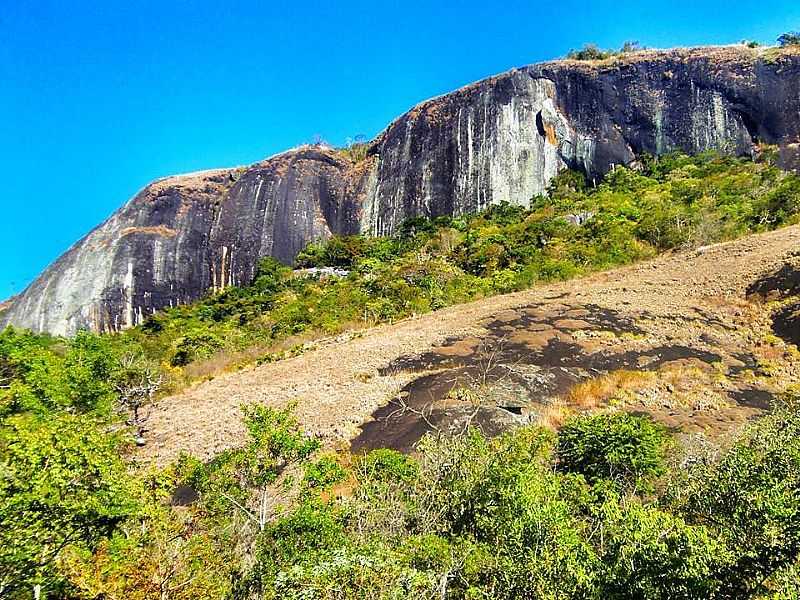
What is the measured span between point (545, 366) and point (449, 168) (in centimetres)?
2850

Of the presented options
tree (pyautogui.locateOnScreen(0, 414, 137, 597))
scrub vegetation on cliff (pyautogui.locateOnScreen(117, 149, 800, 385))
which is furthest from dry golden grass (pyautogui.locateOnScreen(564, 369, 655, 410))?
scrub vegetation on cliff (pyautogui.locateOnScreen(117, 149, 800, 385))

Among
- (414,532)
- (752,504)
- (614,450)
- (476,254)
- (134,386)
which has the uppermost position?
(476,254)

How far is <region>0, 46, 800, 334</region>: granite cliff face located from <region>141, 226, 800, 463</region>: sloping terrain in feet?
63.5

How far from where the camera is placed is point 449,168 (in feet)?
125

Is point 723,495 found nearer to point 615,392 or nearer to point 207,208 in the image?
point 615,392

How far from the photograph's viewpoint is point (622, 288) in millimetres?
17859

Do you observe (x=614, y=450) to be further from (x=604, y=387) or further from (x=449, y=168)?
(x=449, y=168)

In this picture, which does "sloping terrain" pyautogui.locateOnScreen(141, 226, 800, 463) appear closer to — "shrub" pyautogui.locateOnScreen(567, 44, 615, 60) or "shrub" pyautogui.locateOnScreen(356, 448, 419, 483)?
"shrub" pyautogui.locateOnScreen(356, 448, 419, 483)

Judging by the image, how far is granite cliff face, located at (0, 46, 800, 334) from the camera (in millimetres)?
34406

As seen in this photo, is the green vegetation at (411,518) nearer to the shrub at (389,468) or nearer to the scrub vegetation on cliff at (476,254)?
the shrub at (389,468)

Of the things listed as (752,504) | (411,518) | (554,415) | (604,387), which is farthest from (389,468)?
(604,387)

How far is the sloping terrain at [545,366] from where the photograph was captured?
10109 millimetres

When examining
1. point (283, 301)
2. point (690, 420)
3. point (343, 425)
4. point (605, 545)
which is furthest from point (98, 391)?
point (283, 301)

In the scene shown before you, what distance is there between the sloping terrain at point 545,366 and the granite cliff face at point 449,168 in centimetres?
1936
